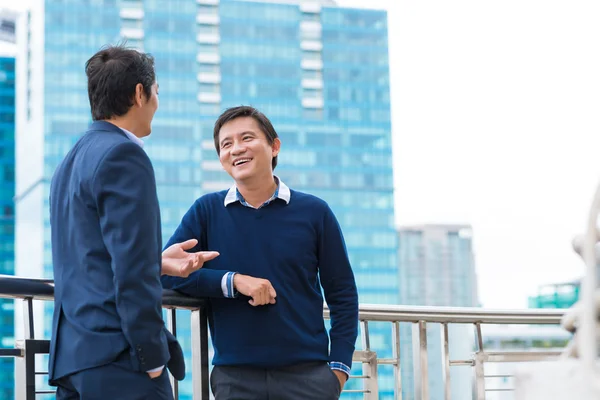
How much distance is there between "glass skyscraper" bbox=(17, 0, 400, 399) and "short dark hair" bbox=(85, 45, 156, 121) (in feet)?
237

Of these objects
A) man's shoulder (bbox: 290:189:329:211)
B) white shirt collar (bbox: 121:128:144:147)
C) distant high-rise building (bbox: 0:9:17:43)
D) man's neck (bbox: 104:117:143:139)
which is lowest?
man's shoulder (bbox: 290:189:329:211)

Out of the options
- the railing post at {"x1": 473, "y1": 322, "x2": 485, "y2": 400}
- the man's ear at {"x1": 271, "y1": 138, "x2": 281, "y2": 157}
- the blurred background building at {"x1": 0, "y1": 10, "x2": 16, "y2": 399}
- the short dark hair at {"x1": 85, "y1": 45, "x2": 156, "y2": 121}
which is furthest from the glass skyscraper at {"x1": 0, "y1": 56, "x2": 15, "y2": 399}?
the short dark hair at {"x1": 85, "y1": 45, "x2": 156, "y2": 121}

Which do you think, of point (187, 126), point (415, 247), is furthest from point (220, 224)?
point (415, 247)

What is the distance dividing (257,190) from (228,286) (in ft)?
1.07

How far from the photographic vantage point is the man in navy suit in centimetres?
208

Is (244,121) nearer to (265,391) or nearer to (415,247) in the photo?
(265,391)

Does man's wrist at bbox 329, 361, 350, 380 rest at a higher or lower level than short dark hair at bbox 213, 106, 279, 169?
lower

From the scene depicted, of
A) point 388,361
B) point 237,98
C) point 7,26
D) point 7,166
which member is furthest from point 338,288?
point 7,26

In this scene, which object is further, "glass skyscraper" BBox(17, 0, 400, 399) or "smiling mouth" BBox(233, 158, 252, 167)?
"glass skyscraper" BBox(17, 0, 400, 399)

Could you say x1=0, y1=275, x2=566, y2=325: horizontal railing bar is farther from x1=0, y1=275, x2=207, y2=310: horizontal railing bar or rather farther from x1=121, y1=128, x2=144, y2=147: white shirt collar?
x1=121, y1=128, x2=144, y2=147: white shirt collar

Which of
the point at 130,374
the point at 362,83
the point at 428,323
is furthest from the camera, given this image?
the point at 362,83

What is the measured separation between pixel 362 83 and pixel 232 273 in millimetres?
83621

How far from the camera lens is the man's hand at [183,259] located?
258 centimetres

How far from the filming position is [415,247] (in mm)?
103875
